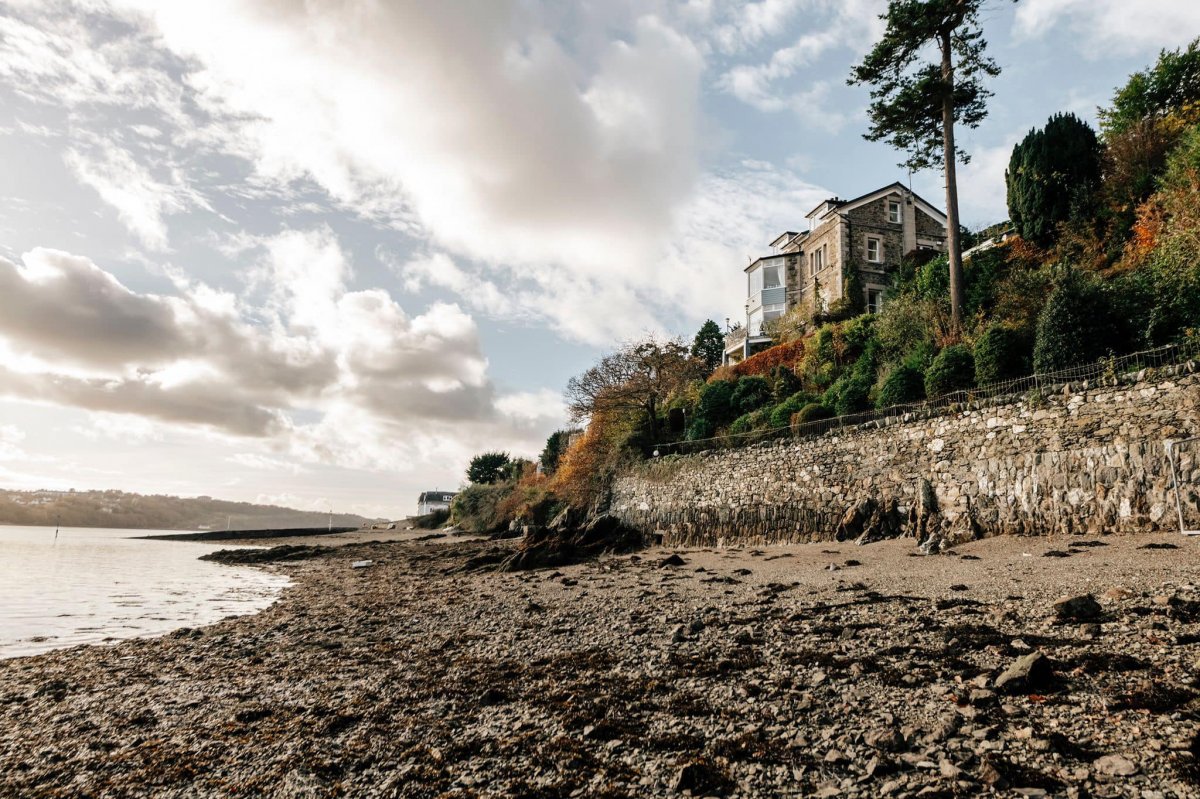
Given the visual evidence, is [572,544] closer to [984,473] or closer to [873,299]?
[984,473]

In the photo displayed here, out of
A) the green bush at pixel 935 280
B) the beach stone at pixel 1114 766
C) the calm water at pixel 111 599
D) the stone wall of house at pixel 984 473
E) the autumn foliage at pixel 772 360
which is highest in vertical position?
the green bush at pixel 935 280

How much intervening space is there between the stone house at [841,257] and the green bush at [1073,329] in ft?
69.2

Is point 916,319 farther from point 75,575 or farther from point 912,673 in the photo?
point 75,575

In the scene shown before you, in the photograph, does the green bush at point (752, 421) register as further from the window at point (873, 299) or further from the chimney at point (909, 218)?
the chimney at point (909, 218)

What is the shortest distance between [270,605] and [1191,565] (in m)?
18.7

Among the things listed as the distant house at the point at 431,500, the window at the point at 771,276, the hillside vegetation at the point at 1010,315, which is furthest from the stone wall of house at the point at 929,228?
the distant house at the point at 431,500

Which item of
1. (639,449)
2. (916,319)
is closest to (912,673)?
(916,319)

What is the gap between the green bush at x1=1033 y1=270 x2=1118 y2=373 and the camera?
45.8ft

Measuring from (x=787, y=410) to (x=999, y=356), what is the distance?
336 inches

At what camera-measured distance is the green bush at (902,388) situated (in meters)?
17.9

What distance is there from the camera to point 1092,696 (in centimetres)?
445

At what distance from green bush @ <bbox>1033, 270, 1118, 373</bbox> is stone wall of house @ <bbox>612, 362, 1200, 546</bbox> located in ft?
4.09

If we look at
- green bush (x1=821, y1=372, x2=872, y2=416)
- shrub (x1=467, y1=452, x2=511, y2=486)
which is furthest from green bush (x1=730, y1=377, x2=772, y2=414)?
shrub (x1=467, y1=452, x2=511, y2=486)

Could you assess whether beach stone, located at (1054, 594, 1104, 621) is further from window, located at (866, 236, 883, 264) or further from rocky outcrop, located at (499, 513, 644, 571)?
window, located at (866, 236, 883, 264)
